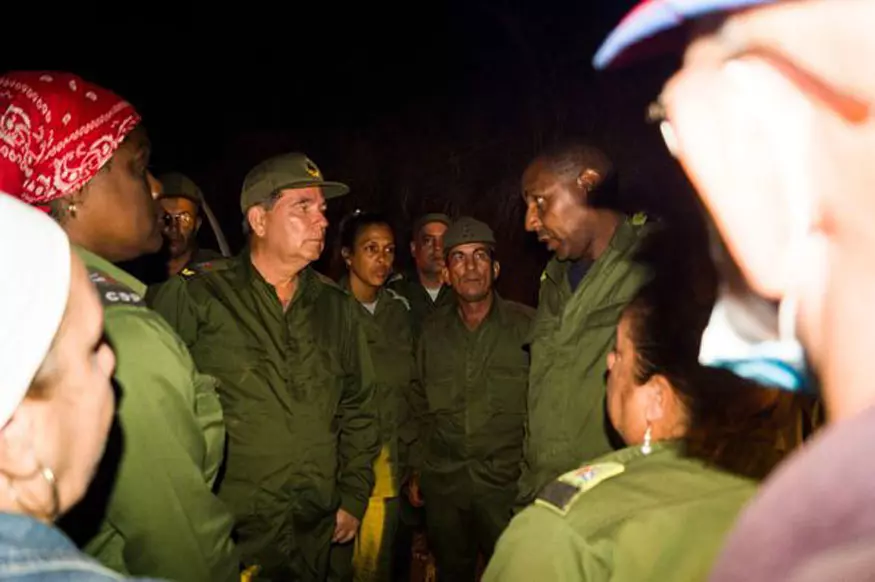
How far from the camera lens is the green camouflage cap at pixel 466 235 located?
5766 mm

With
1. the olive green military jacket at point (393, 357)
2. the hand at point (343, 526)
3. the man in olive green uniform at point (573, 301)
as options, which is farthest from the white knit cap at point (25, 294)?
the olive green military jacket at point (393, 357)

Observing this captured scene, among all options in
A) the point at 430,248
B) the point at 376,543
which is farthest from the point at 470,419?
the point at 430,248

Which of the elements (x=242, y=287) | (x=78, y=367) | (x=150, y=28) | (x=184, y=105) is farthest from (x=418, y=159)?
(x=78, y=367)

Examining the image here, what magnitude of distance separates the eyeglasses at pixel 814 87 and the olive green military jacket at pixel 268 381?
10.7 feet

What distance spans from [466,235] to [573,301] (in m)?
2.23

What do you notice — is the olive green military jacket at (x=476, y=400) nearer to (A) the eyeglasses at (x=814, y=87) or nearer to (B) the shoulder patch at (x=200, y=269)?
(B) the shoulder patch at (x=200, y=269)

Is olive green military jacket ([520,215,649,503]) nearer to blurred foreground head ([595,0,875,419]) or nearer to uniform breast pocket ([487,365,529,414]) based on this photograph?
uniform breast pocket ([487,365,529,414])

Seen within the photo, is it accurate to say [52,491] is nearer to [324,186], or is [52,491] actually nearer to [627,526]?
[627,526]

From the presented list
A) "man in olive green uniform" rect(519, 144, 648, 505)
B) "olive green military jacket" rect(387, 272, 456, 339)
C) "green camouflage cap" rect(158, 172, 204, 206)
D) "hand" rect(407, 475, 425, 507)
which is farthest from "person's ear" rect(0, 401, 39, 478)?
"olive green military jacket" rect(387, 272, 456, 339)

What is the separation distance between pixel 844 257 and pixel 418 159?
37.4 ft

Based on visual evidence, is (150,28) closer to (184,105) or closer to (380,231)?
(184,105)

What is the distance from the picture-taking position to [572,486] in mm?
1870

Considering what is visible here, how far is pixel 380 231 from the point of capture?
636 centimetres

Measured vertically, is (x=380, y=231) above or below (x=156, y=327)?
below
